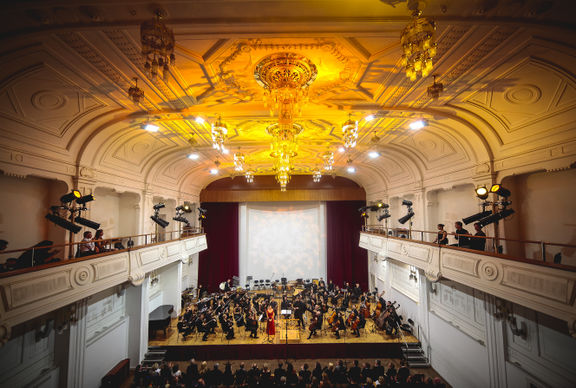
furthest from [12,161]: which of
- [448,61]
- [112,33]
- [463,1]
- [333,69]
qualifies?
[448,61]

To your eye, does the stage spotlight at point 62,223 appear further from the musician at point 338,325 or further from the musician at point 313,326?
the musician at point 338,325

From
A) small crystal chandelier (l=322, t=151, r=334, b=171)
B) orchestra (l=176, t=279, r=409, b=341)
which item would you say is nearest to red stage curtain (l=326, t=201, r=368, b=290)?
orchestra (l=176, t=279, r=409, b=341)

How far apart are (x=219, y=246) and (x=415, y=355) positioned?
44.8 ft

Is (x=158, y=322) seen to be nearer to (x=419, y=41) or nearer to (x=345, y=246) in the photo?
(x=345, y=246)

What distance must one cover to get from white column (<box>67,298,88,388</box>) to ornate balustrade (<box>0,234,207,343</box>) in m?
1.42

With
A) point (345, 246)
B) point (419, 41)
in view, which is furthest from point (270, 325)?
point (419, 41)

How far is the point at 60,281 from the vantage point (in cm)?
580

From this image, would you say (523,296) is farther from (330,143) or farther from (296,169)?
(296,169)

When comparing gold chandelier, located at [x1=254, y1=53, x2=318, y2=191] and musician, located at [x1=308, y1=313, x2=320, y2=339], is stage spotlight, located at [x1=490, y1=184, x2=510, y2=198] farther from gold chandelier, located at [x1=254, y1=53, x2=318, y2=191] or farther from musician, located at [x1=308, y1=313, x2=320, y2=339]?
musician, located at [x1=308, y1=313, x2=320, y2=339]

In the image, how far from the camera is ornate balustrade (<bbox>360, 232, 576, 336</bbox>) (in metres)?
4.73

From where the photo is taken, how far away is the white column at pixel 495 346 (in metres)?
7.35

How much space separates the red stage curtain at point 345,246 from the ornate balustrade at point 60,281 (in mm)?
12838

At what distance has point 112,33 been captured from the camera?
4148 millimetres

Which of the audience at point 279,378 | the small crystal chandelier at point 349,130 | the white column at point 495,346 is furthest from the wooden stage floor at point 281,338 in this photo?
the small crystal chandelier at point 349,130
